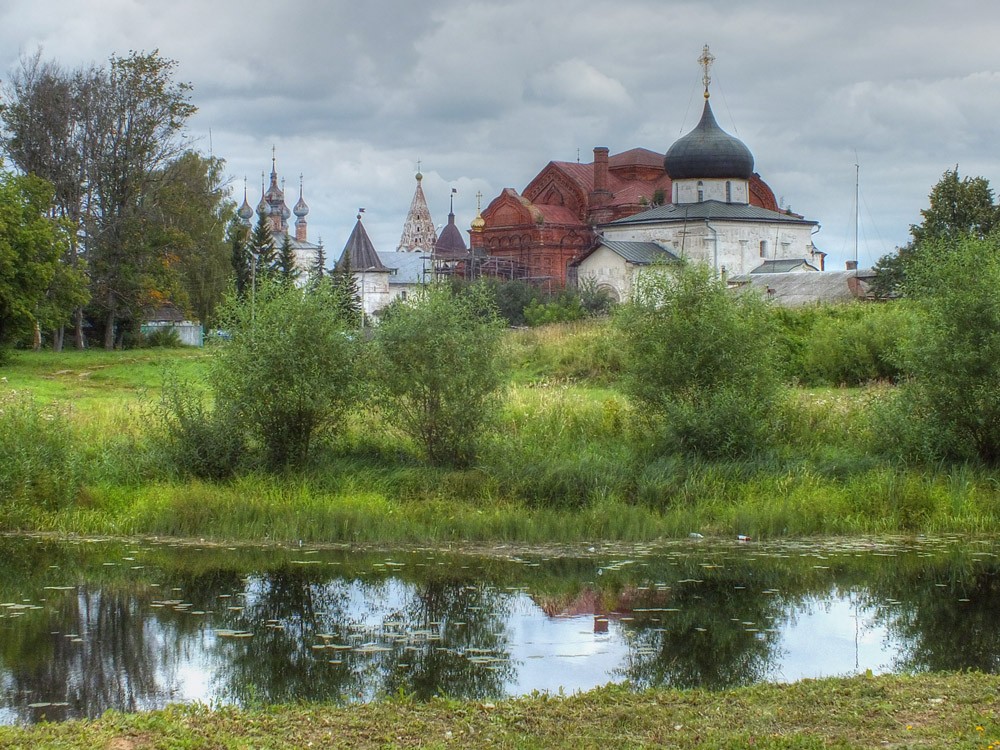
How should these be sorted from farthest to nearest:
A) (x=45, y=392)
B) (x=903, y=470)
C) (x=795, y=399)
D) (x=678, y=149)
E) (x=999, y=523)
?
(x=678, y=149) → (x=45, y=392) → (x=795, y=399) → (x=903, y=470) → (x=999, y=523)

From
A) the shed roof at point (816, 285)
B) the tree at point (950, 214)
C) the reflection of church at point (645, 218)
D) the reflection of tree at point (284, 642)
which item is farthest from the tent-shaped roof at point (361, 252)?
the reflection of tree at point (284, 642)

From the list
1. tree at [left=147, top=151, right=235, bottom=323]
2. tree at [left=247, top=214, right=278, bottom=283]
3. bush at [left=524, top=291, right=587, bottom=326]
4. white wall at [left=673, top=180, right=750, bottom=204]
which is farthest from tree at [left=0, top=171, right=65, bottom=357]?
white wall at [left=673, top=180, right=750, bottom=204]

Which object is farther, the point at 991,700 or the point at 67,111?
the point at 67,111

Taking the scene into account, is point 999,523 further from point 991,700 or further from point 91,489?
point 91,489

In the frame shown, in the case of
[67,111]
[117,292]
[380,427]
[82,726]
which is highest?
[67,111]

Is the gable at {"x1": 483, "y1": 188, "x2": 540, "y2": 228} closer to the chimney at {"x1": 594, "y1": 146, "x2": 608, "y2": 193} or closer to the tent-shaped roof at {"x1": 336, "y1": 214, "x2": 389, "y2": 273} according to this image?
the chimney at {"x1": 594, "y1": 146, "x2": 608, "y2": 193}

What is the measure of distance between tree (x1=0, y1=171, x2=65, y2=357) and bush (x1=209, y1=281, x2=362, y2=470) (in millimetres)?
16849

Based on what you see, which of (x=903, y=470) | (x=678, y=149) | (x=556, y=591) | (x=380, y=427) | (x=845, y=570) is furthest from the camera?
(x=678, y=149)

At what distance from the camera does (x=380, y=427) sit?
17219 mm

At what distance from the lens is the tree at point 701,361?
16.8 m

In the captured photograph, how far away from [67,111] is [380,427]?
89.5ft

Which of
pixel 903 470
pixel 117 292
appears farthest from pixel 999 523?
pixel 117 292

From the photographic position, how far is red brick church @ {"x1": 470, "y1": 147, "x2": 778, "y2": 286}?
68.6 metres

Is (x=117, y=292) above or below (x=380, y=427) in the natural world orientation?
above
